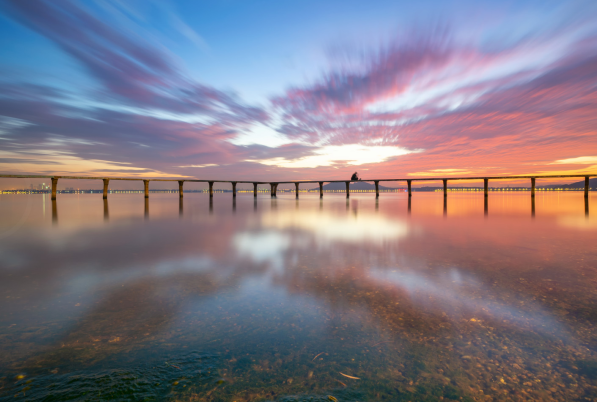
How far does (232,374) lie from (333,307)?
97.2 inches

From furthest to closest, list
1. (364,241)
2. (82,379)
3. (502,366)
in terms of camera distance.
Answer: (364,241) → (502,366) → (82,379)

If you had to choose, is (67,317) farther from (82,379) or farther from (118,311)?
(82,379)

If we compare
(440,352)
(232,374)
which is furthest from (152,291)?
(440,352)

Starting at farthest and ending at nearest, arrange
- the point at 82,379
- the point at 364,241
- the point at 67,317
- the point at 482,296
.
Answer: the point at 364,241 < the point at 482,296 < the point at 67,317 < the point at 82,379

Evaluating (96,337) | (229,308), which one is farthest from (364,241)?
(96,337)

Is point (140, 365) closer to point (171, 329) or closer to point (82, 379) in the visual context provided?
point (82, 379)

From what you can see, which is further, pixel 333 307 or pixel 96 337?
pixel 333 307

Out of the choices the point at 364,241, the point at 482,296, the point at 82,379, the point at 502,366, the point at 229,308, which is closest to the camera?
the point at 82,379

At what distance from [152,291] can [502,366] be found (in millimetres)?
6505

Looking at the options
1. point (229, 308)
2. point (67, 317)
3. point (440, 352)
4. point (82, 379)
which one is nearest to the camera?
point (82, 379)

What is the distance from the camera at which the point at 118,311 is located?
5.04m

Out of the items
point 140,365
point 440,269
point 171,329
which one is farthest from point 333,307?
point 440,269

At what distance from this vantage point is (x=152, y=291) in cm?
615

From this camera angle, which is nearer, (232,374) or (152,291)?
(232,374)
